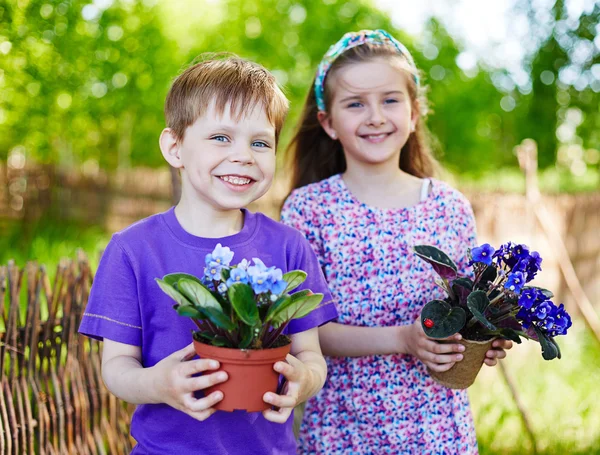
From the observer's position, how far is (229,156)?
165 centimetres

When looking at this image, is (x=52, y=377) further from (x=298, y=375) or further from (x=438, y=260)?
(x=438, y=260)

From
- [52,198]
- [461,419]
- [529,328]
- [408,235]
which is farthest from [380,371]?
[52,198]

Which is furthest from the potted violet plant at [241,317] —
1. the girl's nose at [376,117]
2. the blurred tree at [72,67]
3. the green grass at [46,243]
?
the green grass at [46,243]

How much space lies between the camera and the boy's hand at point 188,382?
137cm

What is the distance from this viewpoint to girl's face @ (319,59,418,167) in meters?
2.32

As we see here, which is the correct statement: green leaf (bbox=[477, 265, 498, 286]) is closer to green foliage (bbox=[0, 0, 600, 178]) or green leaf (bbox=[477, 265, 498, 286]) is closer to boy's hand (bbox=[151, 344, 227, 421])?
boy's hand (bbox=[151, 344, 227, 421])

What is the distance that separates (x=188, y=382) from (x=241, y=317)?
0.19m

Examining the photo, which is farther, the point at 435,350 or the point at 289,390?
the point at 435,350

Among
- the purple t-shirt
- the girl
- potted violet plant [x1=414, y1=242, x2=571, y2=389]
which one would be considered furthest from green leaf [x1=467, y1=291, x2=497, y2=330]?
the purple t-shirt

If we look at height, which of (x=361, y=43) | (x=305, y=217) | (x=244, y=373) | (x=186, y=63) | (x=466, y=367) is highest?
(x=361, y=43)

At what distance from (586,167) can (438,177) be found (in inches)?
545

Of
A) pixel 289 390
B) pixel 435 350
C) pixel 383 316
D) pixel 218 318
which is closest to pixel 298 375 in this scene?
pixel 289 390

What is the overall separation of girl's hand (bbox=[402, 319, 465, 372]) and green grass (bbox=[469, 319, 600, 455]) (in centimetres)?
180

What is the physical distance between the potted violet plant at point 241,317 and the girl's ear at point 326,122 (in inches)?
45.1
